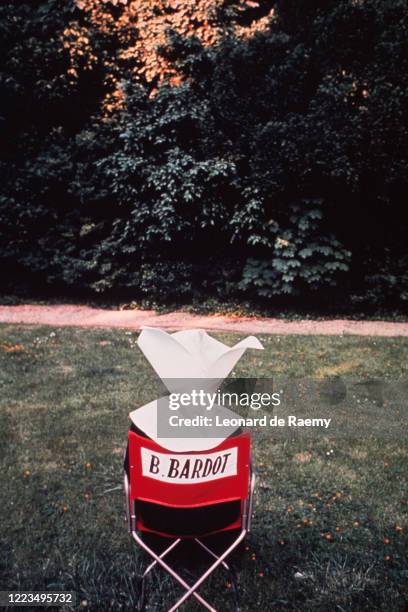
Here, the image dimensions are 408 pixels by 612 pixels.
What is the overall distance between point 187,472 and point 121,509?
148cm

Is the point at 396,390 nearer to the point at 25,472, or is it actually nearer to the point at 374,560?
the point at 374,560

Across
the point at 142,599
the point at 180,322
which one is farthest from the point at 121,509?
the point at 180,322

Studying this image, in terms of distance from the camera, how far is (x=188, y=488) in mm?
2291

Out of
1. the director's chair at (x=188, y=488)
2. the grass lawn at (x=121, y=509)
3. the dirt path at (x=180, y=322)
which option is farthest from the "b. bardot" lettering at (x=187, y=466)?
the dirt path at (x=180, y=322)

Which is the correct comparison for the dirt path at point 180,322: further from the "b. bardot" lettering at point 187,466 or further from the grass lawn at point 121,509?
the "b. bardot" lettering at point 187,466

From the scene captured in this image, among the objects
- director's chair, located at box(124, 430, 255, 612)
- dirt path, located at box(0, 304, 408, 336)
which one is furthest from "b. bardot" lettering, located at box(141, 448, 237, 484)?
dirt path, located at box(0, 304, 408, 336)

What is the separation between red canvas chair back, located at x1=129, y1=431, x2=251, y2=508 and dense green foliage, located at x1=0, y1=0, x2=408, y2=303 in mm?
6963

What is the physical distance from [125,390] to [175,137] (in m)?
5.62

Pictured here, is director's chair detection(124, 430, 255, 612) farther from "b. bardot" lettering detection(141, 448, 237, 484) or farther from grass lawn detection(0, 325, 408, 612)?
grass lawn detection(0, 325, 408, 612)

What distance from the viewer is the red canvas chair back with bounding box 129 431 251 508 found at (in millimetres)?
2270

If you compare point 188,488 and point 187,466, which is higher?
point 187,466

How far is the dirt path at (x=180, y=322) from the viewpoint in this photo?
27.5ft

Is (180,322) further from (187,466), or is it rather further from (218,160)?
(187,466)

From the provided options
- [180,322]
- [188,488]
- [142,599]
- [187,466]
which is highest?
[187,466]
